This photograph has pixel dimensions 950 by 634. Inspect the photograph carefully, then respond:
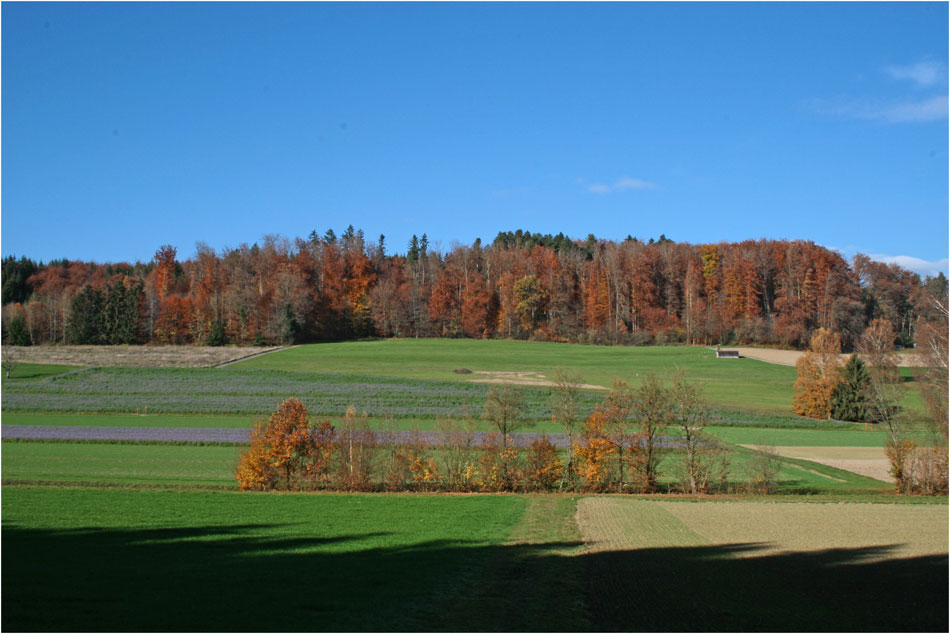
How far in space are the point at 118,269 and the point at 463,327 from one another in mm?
82396

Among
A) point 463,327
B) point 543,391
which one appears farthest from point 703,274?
point 543,391

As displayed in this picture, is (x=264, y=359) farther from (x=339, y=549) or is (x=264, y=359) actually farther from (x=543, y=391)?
(x=339, y=549)

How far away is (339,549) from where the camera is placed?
17016 millimetres

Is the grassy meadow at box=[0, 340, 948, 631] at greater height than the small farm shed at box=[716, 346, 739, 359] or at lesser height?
lesser

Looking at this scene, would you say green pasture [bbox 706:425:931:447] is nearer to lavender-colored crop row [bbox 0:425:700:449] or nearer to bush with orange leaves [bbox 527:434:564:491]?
lavender-colored crop row [bbox 0:425:700:449]

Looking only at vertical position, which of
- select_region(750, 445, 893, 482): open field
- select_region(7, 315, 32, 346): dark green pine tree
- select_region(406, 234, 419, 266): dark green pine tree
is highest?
select_region(406, 234, 419, 266): dark green pine tree

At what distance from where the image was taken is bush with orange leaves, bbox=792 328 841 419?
56.5m

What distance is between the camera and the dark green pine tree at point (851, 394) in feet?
182

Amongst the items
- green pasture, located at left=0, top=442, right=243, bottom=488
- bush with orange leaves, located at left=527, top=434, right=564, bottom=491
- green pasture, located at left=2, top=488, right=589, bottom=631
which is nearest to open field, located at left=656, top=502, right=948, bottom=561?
green pasture, located at left=2, top=488, right=589, bottom=631

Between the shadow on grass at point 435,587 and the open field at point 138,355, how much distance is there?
229ft

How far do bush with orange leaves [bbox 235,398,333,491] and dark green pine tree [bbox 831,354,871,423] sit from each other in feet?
143

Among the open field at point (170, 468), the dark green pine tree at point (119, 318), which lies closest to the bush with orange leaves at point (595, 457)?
the open field at point (170, 468)

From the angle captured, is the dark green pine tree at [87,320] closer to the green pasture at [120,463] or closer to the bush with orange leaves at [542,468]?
the green pasture at [120,463]

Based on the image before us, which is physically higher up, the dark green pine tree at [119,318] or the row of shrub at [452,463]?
the dark green pine tree at [119,318]
